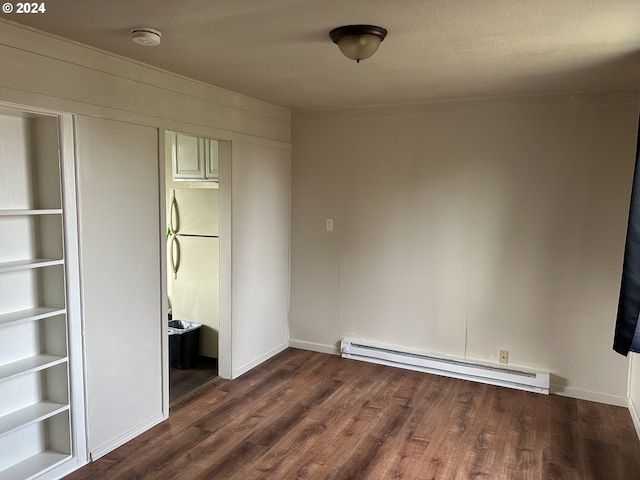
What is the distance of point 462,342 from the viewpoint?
13.4 feet

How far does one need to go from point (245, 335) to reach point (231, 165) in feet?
4.76

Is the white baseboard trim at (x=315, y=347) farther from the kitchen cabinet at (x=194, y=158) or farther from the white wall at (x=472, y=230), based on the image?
the kitchen cabinet at (x=194, y=158)

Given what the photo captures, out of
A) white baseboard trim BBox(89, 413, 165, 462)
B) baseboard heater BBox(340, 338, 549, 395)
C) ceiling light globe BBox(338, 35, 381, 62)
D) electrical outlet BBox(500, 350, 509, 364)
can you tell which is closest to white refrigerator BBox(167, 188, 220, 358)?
white baseboard trim BBox(89, 413, 165, 462)

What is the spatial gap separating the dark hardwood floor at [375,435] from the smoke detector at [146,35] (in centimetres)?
229

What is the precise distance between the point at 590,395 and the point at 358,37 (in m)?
3.21

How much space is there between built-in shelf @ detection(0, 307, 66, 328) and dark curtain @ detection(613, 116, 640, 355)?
2952 mm

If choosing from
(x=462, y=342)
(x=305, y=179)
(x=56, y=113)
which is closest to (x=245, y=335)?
(x=305, y=179)

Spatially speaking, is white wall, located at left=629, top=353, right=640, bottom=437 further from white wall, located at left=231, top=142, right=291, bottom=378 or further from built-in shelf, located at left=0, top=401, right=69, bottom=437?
built-in shelf, located at left=0, top=401, right=69, bottom=437

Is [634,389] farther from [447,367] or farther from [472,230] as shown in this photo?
[472,230]

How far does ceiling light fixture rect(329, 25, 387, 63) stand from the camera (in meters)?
2.18

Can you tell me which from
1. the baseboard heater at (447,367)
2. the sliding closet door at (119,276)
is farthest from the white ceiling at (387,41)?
the baseboard heater at (447,367)

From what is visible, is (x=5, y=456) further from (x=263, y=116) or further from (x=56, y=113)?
(x=263, y=116)

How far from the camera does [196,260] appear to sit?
432 cm

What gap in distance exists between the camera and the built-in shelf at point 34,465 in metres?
2.44
